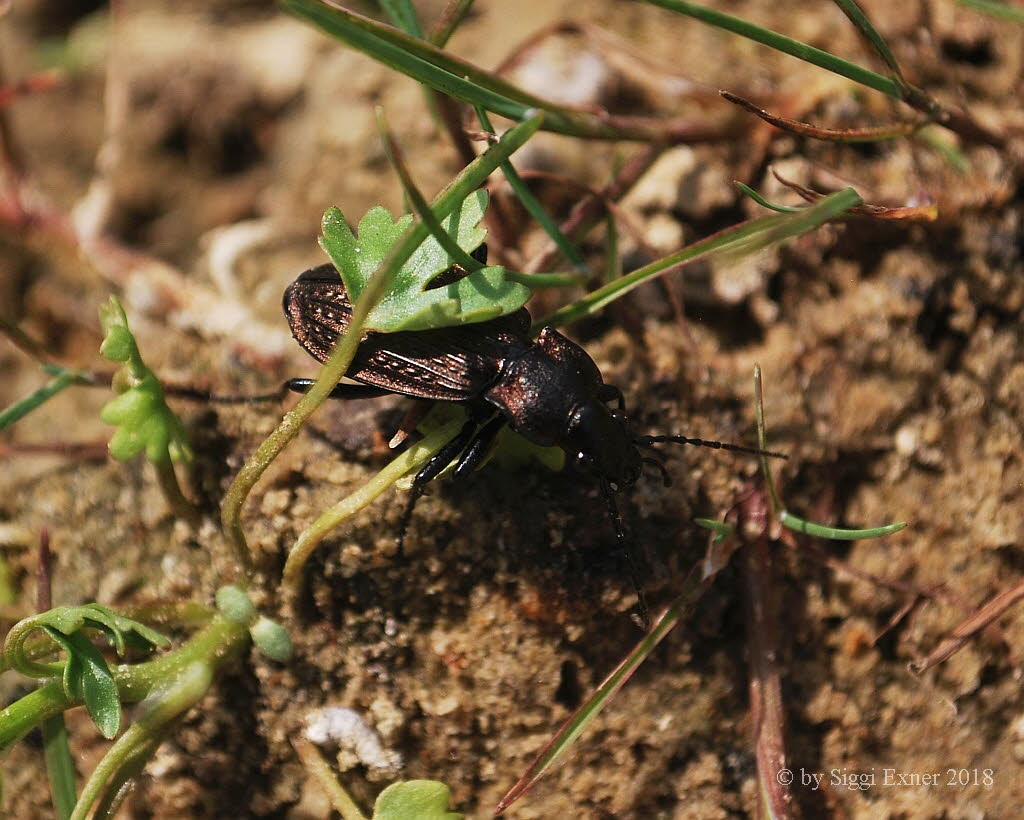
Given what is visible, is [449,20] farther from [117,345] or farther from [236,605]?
[236,605]

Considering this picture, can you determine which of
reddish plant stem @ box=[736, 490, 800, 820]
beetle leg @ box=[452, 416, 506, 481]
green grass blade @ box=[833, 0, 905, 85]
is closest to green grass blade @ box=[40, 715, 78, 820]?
beetle leg @ box=[452, 416, 506, 481]

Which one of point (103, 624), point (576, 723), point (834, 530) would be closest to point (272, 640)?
point (103, 624)

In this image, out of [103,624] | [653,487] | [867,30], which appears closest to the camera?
[103,624]

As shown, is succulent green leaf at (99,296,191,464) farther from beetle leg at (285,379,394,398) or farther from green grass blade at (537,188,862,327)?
green grass blade at (537,188,862,327)

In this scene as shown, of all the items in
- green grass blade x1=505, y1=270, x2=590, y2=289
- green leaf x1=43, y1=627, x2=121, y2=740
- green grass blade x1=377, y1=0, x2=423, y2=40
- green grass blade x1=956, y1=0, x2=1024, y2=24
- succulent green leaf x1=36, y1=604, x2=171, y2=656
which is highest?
green grass blade x1=956, y1=0, x2=1024, y2=24

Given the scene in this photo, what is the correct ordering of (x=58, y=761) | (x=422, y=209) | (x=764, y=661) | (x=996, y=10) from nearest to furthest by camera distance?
(x=422, y=209) < (x=58, y=761) < (x=764, y=661) < (x=996, y=10)

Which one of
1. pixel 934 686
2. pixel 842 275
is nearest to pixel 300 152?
pixel 842 275
